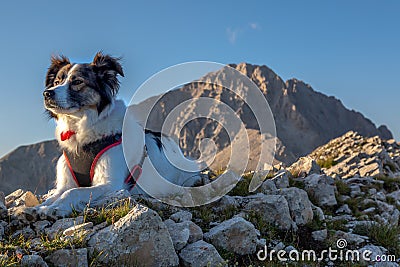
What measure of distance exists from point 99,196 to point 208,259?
2332 mm

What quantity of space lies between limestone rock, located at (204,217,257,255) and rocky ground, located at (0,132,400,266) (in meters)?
0.01

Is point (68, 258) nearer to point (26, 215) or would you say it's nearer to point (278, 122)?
point (26, 215)

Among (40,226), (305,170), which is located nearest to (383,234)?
(305,170)

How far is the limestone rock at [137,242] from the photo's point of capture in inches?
169

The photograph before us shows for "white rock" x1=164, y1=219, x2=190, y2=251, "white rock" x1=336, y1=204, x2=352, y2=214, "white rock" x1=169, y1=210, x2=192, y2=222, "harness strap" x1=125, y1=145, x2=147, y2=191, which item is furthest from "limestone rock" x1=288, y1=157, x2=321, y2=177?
"white rock" x1=164, y1=219, x2=190, y2=251

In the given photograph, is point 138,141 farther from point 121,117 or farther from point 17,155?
point 17,155

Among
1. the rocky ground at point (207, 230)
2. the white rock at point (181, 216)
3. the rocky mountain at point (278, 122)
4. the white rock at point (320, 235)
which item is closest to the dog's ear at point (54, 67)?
the rocky ground at point (207, 230)

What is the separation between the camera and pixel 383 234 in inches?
247

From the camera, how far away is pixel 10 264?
12.4 ft

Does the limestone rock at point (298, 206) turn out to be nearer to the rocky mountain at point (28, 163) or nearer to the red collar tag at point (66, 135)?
the red collar tag at point (66, 135)

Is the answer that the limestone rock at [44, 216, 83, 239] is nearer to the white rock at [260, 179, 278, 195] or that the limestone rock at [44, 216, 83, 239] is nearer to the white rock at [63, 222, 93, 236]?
the white rock at [63, 222, 93, 236]

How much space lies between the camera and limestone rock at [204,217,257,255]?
512 centimetres

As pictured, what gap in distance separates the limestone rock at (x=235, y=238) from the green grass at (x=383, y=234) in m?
2.26

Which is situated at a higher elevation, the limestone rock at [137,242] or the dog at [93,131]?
the dog at [93,131]
